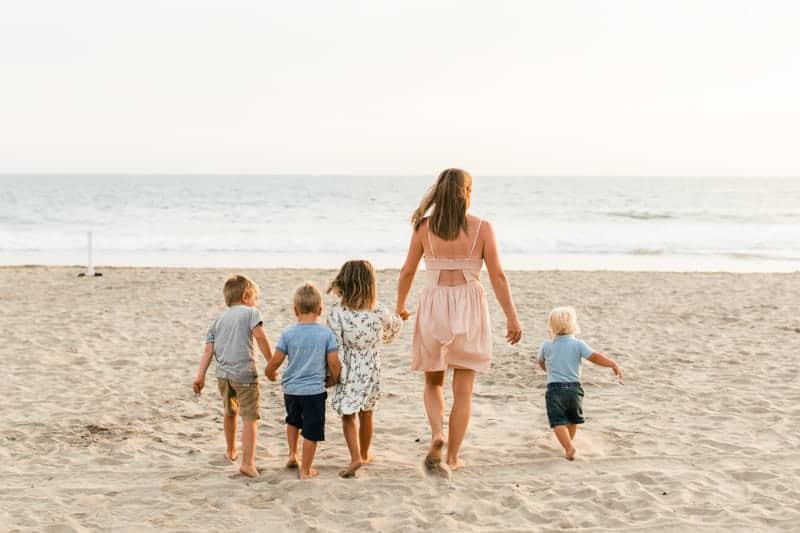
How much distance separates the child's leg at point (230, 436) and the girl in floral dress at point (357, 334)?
0.68 metres

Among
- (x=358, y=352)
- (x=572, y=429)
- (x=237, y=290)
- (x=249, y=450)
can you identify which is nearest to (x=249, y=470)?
(x=249, y=450)

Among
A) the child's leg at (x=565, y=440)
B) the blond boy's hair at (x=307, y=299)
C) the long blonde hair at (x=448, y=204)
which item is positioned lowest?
the child's leg at (x=565, y=440)

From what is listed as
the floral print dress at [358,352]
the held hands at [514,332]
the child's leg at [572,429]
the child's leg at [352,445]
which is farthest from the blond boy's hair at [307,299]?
the child's leg at [572,429]

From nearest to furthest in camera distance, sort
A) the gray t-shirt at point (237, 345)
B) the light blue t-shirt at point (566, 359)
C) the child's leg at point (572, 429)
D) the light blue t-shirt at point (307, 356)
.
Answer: the light blue t-shirt at point (307, 356)
the gray t-shirt at point (237, 345)
the light blue t-shirt at point (566, 359)
the child's leg at point (572, 429)

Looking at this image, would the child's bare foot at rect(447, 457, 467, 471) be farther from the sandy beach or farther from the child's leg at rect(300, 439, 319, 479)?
the child's leg at rect(300, 439, 319, 479)

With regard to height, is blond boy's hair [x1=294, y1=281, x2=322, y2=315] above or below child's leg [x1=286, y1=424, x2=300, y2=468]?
above

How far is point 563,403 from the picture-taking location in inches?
179

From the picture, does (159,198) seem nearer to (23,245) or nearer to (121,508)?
(23,245)

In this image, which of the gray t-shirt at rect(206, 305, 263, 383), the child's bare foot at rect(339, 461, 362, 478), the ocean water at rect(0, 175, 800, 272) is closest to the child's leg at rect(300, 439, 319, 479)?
the child's bare foot at rect(339, 461, 362, 478)

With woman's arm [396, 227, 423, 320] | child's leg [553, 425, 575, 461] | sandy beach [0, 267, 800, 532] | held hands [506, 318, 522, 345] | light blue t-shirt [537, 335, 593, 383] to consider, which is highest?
woman's arm [396, 227, 423, 320]

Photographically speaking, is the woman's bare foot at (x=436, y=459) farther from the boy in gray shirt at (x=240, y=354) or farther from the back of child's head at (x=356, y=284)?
the boy in gray shirt at (x=240, y=354)

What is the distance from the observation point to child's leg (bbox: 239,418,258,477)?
14.0 feet

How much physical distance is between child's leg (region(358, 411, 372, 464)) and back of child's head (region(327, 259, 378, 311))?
656 mm

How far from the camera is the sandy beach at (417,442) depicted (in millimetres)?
3797
